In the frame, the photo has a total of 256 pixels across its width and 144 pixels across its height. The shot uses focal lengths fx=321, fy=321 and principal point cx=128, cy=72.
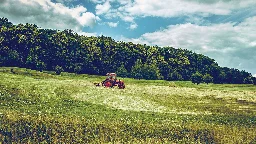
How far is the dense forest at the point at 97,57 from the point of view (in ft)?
416

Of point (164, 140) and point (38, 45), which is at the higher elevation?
point (38, 45)

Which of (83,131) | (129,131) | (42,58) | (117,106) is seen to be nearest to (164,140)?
(129,131)

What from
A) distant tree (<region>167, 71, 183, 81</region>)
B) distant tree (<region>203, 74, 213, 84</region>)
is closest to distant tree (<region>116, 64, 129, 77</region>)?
distant tree (<region>167, 71, 183, 81</region>)

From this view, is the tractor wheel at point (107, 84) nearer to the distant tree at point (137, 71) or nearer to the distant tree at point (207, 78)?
the distant tree at point (137, 71)

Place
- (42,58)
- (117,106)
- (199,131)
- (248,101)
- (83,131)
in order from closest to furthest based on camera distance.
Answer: (83,131)
(199,131)
(117,106)
(248,101)
(42,58)

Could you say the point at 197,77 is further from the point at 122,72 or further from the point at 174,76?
the point at 122,72

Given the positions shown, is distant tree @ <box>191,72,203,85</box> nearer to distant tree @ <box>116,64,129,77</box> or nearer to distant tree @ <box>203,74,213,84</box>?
distant tree @ <box>203,74,213,84</box>

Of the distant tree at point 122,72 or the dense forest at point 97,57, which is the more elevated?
the dense forest at point 97,57

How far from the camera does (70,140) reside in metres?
19.5

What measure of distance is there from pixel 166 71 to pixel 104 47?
32.0m

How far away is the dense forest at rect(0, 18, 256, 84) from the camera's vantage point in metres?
127

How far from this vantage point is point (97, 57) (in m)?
143

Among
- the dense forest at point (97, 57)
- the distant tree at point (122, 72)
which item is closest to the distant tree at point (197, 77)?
the dense forest at point (97, 57)

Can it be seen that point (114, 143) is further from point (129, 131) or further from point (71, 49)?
point (71, 49)
